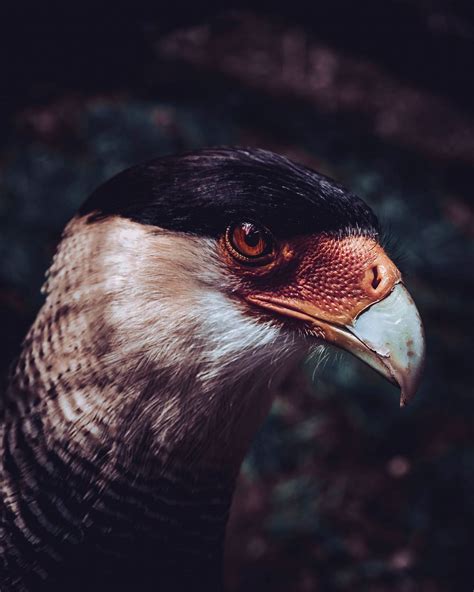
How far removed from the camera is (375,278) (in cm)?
167

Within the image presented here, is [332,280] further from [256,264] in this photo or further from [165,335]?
[165,335]

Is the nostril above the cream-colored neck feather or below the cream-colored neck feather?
above

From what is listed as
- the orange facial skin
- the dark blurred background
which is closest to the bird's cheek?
the orange facial skin

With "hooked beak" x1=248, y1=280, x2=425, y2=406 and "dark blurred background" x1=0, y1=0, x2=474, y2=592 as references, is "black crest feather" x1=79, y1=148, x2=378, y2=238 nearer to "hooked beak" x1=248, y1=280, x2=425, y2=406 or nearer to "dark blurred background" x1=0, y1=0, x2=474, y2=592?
"hooked beak" x1=248, y1=280, x2=425, y2=406

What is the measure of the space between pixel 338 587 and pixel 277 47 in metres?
3.32

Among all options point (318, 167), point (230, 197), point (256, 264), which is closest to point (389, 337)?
point (256, 264)

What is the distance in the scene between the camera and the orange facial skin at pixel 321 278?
5.42 ft

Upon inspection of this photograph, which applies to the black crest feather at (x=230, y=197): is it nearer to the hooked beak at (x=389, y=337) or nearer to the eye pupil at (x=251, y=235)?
the eye pupil at (x=251, y=235)

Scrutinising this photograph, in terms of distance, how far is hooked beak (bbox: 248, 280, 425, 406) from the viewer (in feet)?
5.25

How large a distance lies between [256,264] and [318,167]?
2.98 meters

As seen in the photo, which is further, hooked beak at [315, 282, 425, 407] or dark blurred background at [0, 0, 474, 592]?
dark blurred background at [0, 0, 474, 592]

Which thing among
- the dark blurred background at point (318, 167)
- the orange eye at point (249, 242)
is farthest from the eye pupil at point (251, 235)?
the dark blurred background at point (318, 167)

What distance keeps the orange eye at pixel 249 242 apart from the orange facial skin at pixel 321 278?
0.06 ft

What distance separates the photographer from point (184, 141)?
4.34 meters
